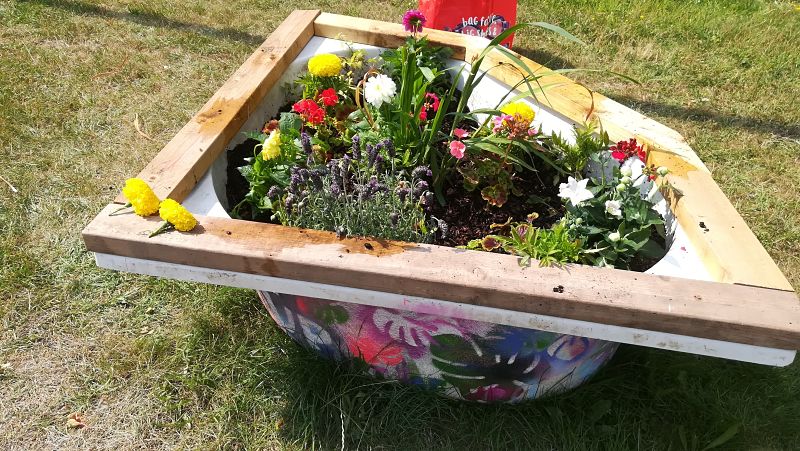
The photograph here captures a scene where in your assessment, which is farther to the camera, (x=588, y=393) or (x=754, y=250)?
(x=588, y=393)

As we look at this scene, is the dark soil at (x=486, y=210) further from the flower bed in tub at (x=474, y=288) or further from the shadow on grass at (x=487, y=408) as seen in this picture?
the shadow on grass at (x=487, y=408)

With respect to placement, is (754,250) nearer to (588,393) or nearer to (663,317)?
(663,317)

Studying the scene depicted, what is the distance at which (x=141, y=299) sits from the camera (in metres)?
2.23

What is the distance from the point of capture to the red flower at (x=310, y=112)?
199 centimetres

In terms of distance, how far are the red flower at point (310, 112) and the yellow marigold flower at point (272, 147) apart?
19cm

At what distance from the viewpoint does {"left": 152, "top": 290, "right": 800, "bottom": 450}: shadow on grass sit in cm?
178

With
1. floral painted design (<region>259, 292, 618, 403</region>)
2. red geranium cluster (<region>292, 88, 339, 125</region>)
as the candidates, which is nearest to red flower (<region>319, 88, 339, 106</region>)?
red geranium cluster (<region>292, 88, 339, 125</region>)

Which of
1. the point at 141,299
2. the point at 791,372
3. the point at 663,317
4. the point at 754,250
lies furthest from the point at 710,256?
the point at 141,299

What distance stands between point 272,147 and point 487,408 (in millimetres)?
1049

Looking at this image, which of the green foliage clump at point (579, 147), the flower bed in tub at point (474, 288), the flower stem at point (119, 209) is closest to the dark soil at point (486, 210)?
the green foliage clump at point (579, 147)

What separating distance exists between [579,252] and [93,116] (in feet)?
8.89

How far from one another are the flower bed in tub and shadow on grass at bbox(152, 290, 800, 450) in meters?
0.08

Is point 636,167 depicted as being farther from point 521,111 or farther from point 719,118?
point 719,118

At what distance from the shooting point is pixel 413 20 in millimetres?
2328
